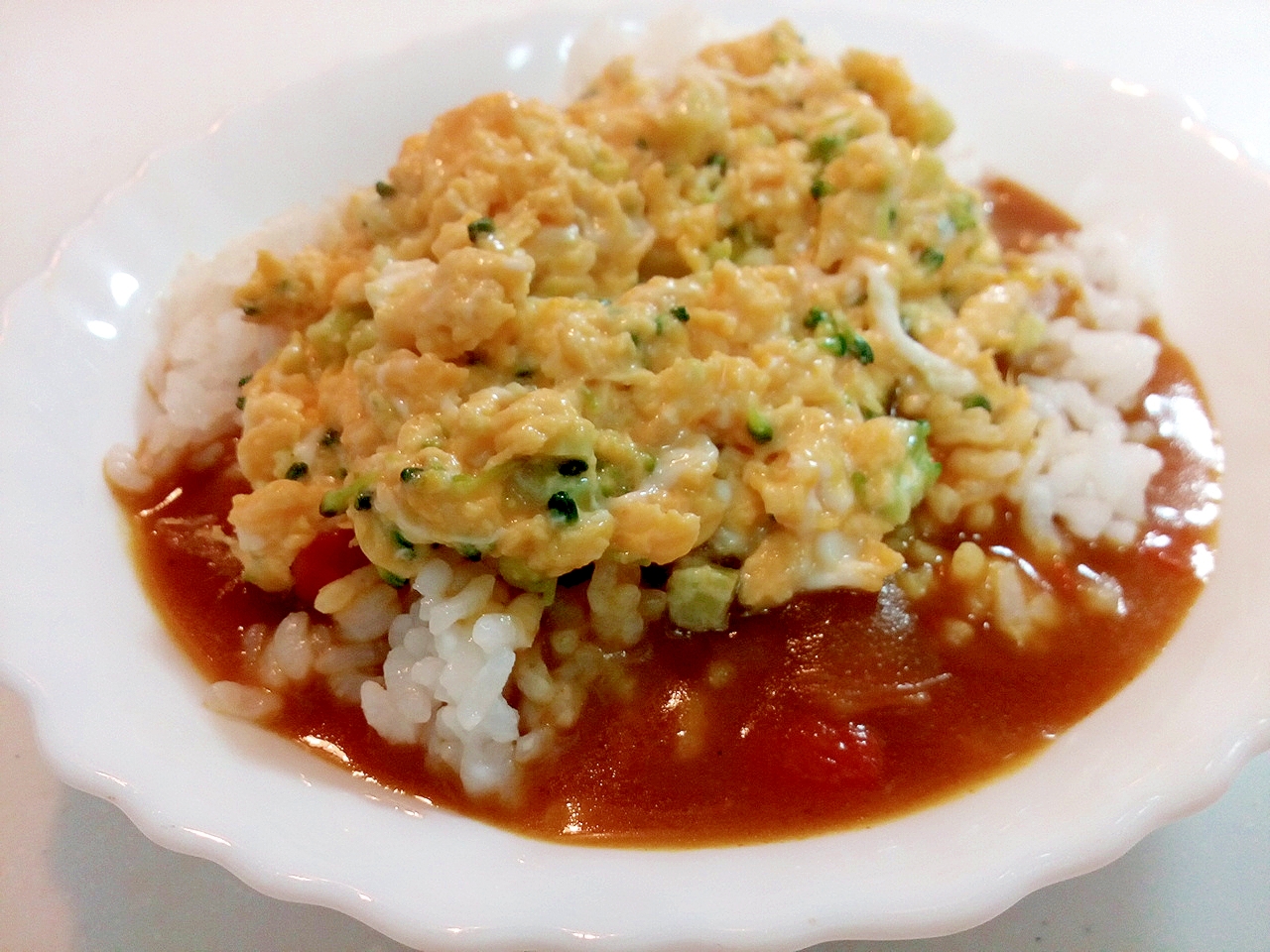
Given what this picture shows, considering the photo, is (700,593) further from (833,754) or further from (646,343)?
(646,343)

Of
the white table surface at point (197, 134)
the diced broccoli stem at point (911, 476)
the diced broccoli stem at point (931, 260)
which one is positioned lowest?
the white table surface at point (197, 134)

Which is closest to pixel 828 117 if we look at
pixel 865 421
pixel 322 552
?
pixel 865 421

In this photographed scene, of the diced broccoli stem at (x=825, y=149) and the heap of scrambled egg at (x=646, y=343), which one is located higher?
the diced broccoli stem at (x=825, y=149)

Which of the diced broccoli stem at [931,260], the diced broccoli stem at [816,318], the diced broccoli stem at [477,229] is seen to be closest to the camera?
the diced broccoli stem at [477,229]

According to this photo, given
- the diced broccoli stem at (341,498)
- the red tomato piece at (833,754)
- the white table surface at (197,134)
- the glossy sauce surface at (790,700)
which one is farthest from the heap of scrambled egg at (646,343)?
the white table surface at (197,134)

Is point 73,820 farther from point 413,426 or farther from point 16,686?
point 413,426

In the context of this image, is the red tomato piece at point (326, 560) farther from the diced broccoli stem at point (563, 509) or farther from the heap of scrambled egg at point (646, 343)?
the diced broccoli stem at point (563, 509)

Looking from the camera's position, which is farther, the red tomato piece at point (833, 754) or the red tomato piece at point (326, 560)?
the red tomato piece at point (326, 560)
